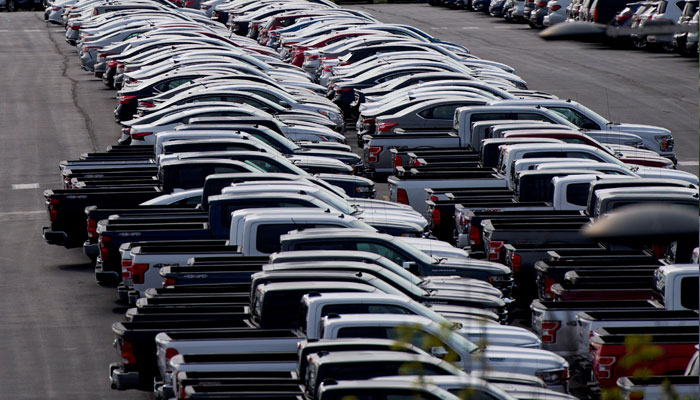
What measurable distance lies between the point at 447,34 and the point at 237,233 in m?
39.1

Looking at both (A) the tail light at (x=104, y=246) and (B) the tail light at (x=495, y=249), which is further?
(A) the tail light at (x=104, y=246)

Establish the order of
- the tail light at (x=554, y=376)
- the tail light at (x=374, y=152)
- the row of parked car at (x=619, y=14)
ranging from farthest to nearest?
the row of parked car at (x=619, y=14), the tail light at (x=374, y=152), the tail light at (x=554, y=376)

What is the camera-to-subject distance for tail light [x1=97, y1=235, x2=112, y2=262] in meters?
17.4

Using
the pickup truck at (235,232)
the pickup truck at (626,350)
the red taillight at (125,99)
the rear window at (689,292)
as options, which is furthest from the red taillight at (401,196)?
the red taillight at (125,99)

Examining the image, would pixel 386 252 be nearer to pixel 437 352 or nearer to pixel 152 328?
pixel 152 328

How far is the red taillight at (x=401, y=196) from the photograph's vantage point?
20703mm

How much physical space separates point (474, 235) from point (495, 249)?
88 cm

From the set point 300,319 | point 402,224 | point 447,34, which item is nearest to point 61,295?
point 402,224

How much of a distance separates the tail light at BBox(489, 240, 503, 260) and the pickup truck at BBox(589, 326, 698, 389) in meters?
4.22

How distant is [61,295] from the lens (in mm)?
18000

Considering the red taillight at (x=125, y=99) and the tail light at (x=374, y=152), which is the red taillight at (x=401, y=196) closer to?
the tail light at (x=374, y=152)

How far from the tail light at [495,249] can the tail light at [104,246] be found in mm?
4832

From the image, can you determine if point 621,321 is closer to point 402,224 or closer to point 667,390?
point 402,224

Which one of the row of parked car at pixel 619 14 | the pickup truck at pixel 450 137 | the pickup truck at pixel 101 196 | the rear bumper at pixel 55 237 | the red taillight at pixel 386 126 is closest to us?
the rear bumper at pixel 55 237
